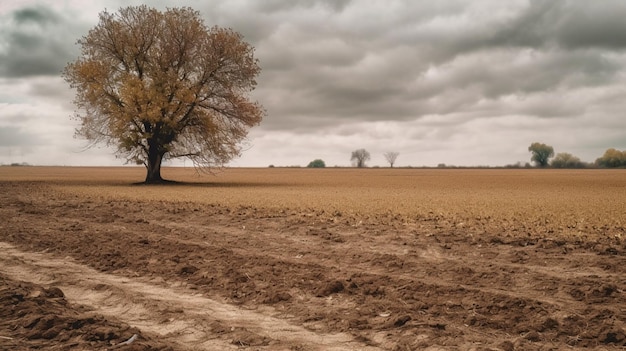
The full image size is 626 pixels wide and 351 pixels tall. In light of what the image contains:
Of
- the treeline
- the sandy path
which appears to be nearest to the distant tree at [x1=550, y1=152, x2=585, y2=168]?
the treeline

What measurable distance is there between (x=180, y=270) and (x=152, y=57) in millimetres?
37961

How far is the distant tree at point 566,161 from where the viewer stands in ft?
545

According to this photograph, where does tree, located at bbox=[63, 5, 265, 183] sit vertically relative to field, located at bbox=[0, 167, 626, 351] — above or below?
above

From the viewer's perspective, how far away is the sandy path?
605 cm

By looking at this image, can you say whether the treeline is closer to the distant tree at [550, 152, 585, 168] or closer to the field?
the distant tree at [550, 152, 585, 168]

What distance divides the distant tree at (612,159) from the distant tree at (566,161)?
6820 millimetres

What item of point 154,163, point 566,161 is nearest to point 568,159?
point 566,161

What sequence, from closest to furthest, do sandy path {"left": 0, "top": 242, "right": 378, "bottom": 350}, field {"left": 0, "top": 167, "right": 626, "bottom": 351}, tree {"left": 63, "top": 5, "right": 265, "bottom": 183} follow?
sandy path {"left": 0, "top": 242, "right": 378, "bottom": 350}, field {"left": 0, "top": 167, "right": 626, "bottom": 351}, tree {"left": 63, "top": 5, "right": 265, "bottom": 183}

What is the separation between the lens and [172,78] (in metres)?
41.8

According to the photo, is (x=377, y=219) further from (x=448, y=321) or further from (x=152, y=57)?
(x=152, y=57)

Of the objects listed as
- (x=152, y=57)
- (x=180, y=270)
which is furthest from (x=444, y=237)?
(x=152, y=57)

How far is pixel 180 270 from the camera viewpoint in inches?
380

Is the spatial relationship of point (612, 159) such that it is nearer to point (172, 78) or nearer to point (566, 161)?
point (566, 161)

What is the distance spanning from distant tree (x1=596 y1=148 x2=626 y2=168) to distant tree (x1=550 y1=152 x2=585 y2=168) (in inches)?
269
